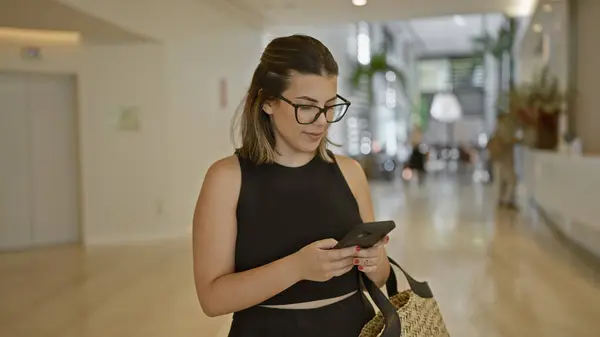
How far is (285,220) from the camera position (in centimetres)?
143

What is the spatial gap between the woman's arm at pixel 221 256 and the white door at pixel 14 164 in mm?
8457

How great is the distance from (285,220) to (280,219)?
1 cm

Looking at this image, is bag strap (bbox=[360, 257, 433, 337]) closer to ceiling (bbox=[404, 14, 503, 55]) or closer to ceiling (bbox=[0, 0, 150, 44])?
ceiling (bbox=[0, 0, 150, 44])

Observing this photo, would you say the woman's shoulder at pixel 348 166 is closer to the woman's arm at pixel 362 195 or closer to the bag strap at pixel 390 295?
the woman's arm at pixel 362 195

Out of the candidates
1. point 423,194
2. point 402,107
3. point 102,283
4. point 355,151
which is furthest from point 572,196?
point 402,107

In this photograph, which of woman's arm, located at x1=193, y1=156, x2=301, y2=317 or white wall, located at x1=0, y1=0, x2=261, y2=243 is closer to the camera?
woman's arm, located at x1=193, y1=156, x2=301, y2=317

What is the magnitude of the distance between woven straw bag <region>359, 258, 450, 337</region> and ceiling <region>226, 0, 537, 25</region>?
30.0 ft

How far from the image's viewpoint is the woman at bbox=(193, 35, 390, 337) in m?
1.39

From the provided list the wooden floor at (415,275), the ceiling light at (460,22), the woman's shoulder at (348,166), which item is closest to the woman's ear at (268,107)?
the woman's shoulder at (348,166)

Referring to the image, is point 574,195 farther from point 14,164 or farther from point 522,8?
point 14,164

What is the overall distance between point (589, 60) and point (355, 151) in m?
10.1

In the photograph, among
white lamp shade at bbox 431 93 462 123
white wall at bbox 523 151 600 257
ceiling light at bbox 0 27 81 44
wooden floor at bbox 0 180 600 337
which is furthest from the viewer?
white lamp shade at bbox 431 93 462 123

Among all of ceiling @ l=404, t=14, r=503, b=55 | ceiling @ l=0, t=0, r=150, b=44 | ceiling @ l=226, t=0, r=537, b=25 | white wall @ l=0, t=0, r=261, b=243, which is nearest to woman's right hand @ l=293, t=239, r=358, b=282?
ceiling @ l=0, t=0, r=150, b=44

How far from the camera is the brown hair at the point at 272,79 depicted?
4.64 ft
